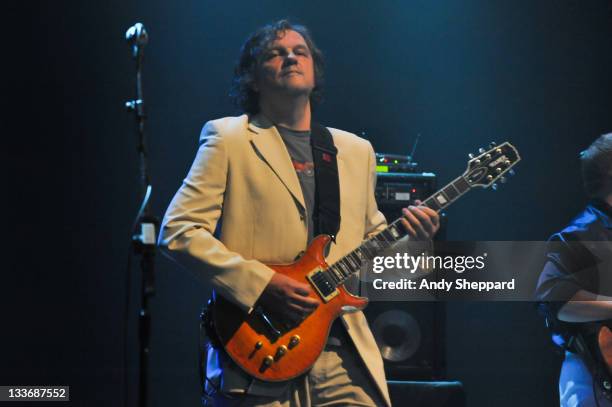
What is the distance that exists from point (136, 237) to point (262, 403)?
702 millimetres

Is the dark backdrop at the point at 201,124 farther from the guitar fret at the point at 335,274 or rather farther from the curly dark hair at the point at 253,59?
the guitar fret at the point at 335,274

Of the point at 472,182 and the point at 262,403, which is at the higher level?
the point at 472,182

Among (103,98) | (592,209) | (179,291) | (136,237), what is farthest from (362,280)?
(103,98)

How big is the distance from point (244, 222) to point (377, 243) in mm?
511

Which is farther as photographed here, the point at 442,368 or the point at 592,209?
the point at 442,368

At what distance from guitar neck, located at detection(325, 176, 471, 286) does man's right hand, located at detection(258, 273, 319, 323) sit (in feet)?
0.48

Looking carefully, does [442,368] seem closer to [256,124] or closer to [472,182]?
[472,182]

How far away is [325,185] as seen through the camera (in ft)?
9.70

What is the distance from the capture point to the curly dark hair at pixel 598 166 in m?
3.67

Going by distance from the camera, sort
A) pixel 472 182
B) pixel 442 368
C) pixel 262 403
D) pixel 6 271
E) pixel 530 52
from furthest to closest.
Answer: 1. pixel 530 52
2. pixel 6 271
3. pixel 442 368
4. pixel 472 182
5. pixel 262 403

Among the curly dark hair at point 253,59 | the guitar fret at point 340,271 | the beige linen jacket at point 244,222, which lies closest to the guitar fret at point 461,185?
the beige linen jacket at point 244,222

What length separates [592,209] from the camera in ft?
12.0

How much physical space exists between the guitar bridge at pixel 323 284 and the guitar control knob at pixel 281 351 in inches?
8.8

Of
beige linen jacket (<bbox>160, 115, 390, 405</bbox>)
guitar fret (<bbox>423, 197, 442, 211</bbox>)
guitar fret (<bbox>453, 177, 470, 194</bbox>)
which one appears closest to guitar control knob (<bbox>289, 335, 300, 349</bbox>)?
beige linen jacket (<bbox>160, 115, 390, 405</bbox>)
